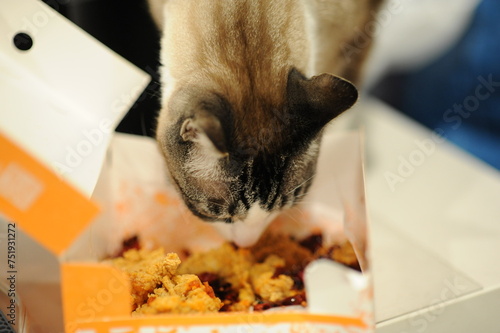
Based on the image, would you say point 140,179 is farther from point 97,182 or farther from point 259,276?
point 259,276

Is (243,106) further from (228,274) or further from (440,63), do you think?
(440,63)

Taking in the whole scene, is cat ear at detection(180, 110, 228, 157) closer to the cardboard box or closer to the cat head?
the cat head

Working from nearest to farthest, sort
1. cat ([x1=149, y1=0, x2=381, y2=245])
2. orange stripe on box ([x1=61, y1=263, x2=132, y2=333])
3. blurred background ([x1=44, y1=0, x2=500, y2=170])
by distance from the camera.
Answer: orange stripe on box ([x1=61, y1=263, x2=132, y2=333])
cat ([x1=149, y1=0, x2=381, y2=245])
blurred background ([x1=44, y1=0, x2=500, y2=170])

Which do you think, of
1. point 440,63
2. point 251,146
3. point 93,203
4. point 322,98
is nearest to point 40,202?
point 93,203

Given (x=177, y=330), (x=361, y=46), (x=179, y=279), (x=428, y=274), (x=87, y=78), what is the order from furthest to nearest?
(x=361, y=46)
(x=428, y=274)
(x=87, y=78)
(x=179, y=279)
(x=177, y=330)

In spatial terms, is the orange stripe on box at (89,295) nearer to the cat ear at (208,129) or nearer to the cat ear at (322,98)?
the cat ear at (208,129)

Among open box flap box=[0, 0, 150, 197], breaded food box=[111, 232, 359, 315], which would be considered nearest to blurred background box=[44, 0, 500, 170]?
open box flap box=[0, 0, 150, 197]

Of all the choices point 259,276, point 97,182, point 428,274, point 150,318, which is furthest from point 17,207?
point 428,274
